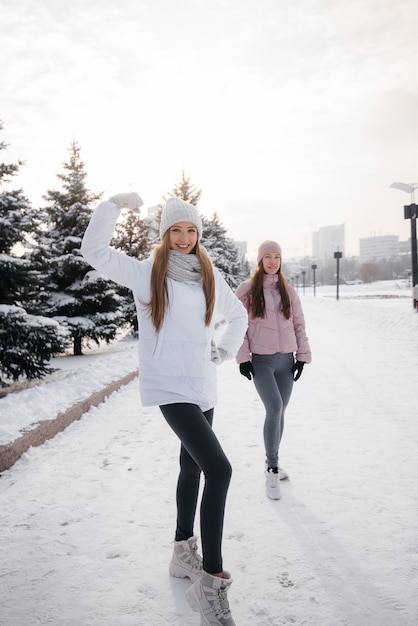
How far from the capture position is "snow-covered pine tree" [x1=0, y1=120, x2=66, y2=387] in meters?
7.81

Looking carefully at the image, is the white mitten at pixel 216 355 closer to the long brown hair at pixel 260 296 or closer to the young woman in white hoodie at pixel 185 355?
the young woman in white hoodie at pixel 185 355

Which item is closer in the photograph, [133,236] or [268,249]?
[268,249]

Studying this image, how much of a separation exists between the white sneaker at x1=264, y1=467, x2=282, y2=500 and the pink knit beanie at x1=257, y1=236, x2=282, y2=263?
1.95 m

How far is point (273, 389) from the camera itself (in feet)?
11.7

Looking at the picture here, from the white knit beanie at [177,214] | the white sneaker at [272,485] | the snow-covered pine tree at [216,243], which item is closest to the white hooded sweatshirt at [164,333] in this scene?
the white knit beanie at [177,214]

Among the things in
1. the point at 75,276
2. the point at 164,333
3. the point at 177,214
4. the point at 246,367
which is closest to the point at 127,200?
the point at 177,214

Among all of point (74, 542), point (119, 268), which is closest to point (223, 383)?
point (74, 542)

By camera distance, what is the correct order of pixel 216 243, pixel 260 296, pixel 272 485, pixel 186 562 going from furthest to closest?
1. pixel 216 243
2. pixel 260 296
3. pixel 272 485
4. pixel 186 562

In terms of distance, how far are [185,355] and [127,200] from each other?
0.95 meters

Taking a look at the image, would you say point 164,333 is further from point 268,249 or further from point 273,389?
point 268,249

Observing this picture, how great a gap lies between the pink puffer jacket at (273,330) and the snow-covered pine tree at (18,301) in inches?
215

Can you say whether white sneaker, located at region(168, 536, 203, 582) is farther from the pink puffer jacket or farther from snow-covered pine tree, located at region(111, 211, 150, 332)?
snow-covered pine tree, located at region(111, 211, 150, 332)

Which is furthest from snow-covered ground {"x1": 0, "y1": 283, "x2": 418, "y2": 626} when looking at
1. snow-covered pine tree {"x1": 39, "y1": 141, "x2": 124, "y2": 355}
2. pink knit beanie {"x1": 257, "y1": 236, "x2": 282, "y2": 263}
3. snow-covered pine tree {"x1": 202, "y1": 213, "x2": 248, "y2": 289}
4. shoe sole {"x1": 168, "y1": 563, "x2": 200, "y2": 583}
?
snow-covered pine tree {"x1": 202, "y1": 213, "x2": 248, "y2": 289}

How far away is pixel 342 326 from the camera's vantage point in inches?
687
